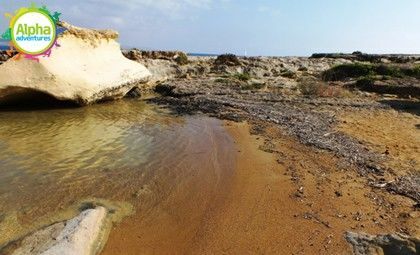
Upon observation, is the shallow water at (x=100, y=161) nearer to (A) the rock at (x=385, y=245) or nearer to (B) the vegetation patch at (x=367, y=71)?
(A) the rock at (x=385, y=245)

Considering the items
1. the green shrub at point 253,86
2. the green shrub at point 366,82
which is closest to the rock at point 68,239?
the green shrub at point 253,86

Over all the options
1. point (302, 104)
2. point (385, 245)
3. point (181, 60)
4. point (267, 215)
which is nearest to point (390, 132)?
point (302, 104)

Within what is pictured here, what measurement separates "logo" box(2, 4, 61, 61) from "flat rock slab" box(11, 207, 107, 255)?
32.5 feet

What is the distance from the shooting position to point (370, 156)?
8695 mm

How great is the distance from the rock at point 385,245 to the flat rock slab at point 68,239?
3204 mm

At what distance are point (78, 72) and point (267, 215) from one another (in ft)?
34.8

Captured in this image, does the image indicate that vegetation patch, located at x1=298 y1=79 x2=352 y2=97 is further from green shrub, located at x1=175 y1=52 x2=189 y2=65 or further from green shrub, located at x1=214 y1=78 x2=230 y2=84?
green shrub, located at x1=175 y1=52 x2=189 y2=65

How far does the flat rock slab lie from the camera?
4.54 meters

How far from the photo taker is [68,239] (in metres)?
4.70

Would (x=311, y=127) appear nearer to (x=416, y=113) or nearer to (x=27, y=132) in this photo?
(x=416, y=113)

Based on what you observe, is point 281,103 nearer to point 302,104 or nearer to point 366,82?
point 302,104

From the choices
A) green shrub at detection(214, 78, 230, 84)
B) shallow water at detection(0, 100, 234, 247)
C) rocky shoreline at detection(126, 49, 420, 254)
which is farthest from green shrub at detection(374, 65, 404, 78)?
shallow water at detection(0, 100, 234, 247)

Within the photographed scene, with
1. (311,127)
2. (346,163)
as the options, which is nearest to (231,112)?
Result: (311,127)

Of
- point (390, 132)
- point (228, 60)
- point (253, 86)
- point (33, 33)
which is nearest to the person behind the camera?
point (390, 132)
